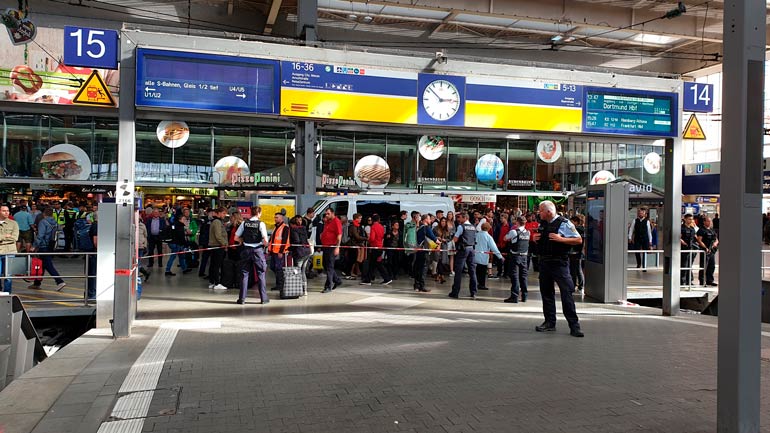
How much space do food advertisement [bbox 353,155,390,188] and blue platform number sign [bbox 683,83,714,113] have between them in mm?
13893

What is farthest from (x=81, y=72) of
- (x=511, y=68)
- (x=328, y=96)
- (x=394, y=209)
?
(x=511, y=68)

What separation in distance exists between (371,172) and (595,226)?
13070 mm

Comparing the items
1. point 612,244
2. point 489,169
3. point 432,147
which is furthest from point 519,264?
point 489,169

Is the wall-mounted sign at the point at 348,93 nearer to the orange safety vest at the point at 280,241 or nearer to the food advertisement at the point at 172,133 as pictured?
the orange safety vest at the point at 280,241

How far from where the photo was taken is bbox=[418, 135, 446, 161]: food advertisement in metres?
25.0

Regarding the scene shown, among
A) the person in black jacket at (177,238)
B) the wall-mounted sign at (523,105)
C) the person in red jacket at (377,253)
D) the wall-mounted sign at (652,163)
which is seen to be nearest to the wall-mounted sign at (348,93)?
the wall-mounted sign at (523,105)

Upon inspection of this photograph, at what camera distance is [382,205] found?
651 inches

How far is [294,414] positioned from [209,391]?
1102 millimetres

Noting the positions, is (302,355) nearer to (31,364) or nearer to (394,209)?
(31,364)

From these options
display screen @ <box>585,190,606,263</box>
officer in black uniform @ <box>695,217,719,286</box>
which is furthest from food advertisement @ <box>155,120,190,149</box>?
officer in black uniform @ <box>695,217,719,286</box>

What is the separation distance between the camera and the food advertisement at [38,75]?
2073cm

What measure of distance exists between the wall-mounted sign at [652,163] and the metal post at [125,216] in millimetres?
25869

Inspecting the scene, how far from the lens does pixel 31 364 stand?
838 cm

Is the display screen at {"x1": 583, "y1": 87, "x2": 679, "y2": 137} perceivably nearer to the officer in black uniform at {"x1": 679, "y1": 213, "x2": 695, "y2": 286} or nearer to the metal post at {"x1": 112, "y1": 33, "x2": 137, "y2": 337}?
the officer in black uniform at {"x1": 679, "y1": 213, "x2": 695, "y2": 286}
